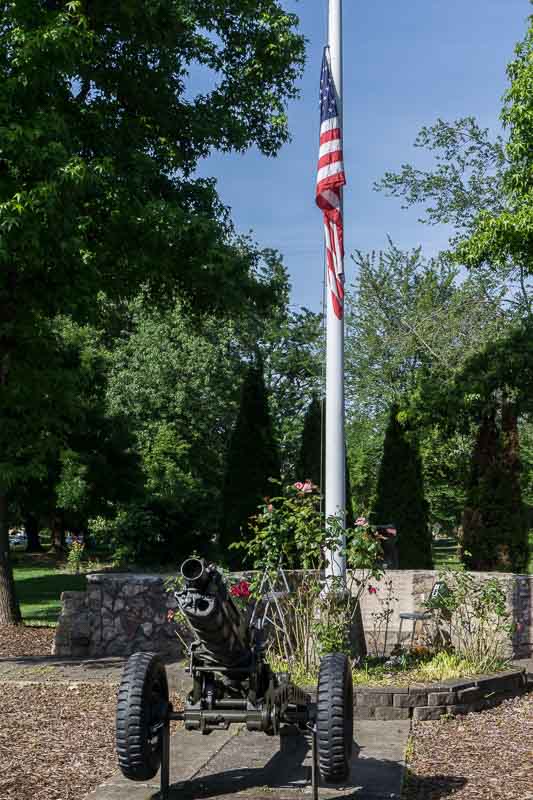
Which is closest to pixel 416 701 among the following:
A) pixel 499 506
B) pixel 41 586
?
pixel 499 506

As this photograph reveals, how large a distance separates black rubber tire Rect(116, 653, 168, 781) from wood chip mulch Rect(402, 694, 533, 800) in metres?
1.59

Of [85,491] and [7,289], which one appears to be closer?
[7,289]

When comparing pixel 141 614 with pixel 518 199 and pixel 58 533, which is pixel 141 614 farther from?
pixel 58 533

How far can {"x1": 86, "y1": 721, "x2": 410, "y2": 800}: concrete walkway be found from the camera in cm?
558

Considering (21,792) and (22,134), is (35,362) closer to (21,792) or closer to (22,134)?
(22,134)

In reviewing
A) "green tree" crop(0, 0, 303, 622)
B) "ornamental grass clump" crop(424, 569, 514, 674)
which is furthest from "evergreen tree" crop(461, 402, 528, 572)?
"ornamental grass clump" crop(424, 569, 514, 674)

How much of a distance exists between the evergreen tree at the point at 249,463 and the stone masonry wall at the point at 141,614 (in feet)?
18.9

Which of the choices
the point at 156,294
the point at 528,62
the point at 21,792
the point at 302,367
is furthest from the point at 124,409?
the point at 21,792

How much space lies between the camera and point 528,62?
52.6 ft

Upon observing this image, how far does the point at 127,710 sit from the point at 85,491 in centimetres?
1869

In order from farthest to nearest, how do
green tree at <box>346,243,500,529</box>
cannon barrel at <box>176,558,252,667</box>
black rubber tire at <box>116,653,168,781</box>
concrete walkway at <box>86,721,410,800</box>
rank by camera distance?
green tree at <box>346,243,500,529</box> → concrete walkway at <box>86,721,410,800</box> → black rubber tire at <box>116,653,168,781</box> → cannon barrel at <box>176,558,252,667</box>

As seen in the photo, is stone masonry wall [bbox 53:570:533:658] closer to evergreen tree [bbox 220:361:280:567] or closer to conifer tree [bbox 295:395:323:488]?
evergreen tree [bbox 220:361:280:567]

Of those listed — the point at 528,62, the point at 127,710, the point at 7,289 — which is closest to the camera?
the point at 127,710

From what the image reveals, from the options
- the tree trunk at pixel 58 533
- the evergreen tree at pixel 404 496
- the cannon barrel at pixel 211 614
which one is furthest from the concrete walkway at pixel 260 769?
the tree trunk at pixel 58 533
